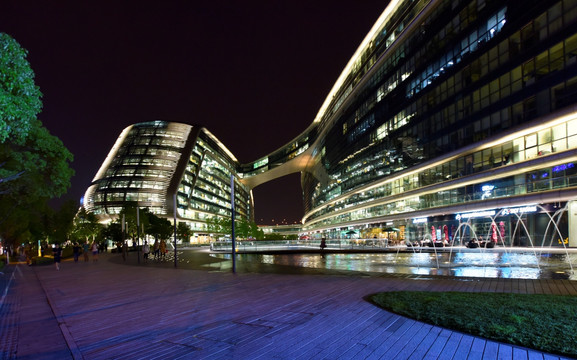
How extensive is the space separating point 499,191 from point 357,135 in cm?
4071

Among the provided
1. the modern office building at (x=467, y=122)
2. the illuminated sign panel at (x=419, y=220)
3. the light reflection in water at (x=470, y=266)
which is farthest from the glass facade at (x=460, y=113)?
the light reflection in water at (x=470, y=266)

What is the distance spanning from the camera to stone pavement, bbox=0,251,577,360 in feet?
18.3

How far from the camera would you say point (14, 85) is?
1011 cm

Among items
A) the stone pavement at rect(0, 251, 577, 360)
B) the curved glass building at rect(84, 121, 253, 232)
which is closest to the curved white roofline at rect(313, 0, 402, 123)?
the curved glass building at rect(84, 121, 253, 232)

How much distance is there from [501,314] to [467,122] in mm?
41611

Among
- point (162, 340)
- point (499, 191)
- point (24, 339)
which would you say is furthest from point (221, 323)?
point (499, 191)

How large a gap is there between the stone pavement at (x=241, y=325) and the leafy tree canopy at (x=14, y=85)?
527 centimetres

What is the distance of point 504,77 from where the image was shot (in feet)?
126

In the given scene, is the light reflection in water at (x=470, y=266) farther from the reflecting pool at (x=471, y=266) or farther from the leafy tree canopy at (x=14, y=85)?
the leafy tree canopy at (x=14, y=85)

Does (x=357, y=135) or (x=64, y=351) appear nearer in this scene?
(x=64, y=351)

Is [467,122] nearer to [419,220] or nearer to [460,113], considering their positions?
[460,113]

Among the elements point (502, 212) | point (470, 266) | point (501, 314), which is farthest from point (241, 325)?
point (502, 212)

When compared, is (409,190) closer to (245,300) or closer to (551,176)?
(551,176)

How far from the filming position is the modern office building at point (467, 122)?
3312 cm
